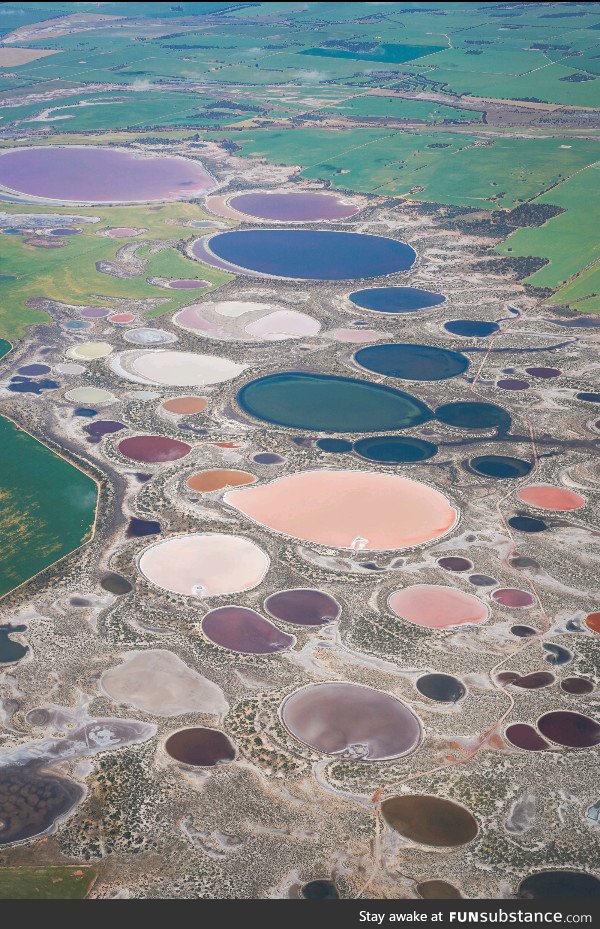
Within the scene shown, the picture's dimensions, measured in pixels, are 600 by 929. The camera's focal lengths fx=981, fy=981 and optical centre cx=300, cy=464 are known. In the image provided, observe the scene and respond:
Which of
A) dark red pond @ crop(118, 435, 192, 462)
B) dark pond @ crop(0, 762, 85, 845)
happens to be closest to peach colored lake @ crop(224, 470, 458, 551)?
dark red pond @ crop(118, 435, 192, 462)

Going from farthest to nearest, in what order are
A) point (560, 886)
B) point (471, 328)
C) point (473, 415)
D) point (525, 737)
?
point (471, 328), point (473, 415), point (525, 737), point (560, 886)

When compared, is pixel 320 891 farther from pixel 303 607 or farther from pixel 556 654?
pixel 556 654

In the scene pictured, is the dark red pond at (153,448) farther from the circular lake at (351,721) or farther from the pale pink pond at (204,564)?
the circular lake at (351,721)

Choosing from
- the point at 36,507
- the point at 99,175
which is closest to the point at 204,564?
the point at 36,507

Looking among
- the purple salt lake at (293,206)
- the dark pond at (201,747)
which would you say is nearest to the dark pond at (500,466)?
the dark pond at (201,747)

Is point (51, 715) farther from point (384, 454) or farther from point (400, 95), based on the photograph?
point (400, 95)
